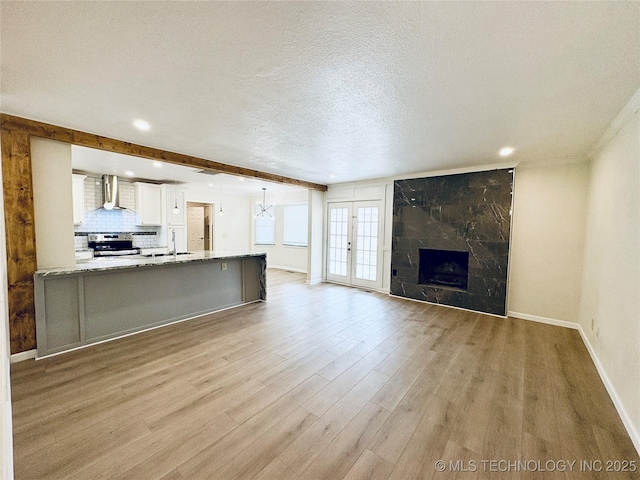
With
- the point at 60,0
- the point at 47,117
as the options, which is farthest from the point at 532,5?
the point at 47,117

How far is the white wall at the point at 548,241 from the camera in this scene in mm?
3973

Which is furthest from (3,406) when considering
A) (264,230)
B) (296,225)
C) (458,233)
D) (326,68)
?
(264,230)

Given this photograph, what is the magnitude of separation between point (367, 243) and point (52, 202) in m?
5.25

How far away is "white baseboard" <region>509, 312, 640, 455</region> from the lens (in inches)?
75.9

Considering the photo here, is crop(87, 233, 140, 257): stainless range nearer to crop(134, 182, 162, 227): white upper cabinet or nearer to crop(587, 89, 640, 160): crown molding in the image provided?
crop(134, 182, 162, 227): white upper cabinet

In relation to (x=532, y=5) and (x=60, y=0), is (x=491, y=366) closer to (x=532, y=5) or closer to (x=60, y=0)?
(x=532, y=5)

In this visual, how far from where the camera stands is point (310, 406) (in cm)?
220

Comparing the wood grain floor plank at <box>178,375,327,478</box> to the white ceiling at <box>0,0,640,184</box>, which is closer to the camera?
the white ceiling at <box>0,0,640,184</box>

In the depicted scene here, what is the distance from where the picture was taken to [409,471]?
1648mm

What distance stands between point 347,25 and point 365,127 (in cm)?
147

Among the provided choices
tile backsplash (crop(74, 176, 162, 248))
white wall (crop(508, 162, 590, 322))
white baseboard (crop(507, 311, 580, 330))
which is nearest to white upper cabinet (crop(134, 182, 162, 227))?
tile backsplash (crop(74, 176, 162, 248))

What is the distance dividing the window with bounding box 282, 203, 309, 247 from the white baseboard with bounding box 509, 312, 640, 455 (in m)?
5.56

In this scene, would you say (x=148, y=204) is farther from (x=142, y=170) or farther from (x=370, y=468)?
(x=370, y=468)

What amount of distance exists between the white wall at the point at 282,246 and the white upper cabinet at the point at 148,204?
3.09 m
